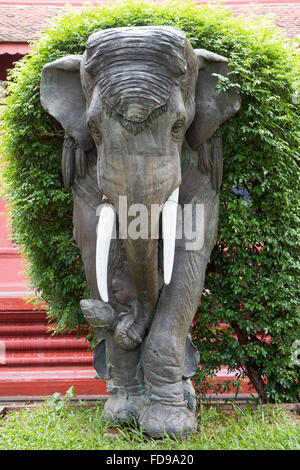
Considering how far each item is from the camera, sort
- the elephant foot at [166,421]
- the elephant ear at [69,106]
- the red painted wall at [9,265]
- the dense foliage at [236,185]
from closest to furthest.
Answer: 1. the elephant foot at [166,421]
2. the elephant ear at [69,106]
3. the dense foliage at [236,185]
4. the red painted wall at [9,265]

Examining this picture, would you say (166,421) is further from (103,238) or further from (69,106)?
(69,106)

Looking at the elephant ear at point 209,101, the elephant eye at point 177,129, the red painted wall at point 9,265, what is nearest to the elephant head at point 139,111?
the elephant eye at point 177,129

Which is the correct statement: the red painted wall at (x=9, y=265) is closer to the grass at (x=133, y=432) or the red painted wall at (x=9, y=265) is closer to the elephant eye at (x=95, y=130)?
the grass at (x=133, y=432)

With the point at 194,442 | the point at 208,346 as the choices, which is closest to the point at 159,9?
the point at 208,346

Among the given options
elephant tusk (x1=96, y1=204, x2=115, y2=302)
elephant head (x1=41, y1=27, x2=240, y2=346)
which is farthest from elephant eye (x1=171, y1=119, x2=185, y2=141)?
elephant tusk (x1=96, y1=204, x2=115, y2=302)

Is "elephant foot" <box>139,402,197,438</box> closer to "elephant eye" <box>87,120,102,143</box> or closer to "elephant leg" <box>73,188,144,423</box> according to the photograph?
"elephant leg" <box>73,188,144,423</box>

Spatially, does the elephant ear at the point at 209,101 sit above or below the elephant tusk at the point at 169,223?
above

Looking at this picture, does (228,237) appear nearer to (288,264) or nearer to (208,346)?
(288,264)

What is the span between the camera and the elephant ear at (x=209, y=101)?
157cm

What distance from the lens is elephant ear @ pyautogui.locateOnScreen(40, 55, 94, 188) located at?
1588mm

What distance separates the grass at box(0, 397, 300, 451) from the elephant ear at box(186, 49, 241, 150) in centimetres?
86

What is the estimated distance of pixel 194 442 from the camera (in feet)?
4.86

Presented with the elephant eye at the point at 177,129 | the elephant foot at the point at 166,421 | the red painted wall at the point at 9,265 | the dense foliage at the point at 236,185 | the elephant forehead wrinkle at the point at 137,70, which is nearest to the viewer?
the elephant forehead wrinkle at the point at 137,70

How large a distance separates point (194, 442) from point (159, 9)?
135 cm
